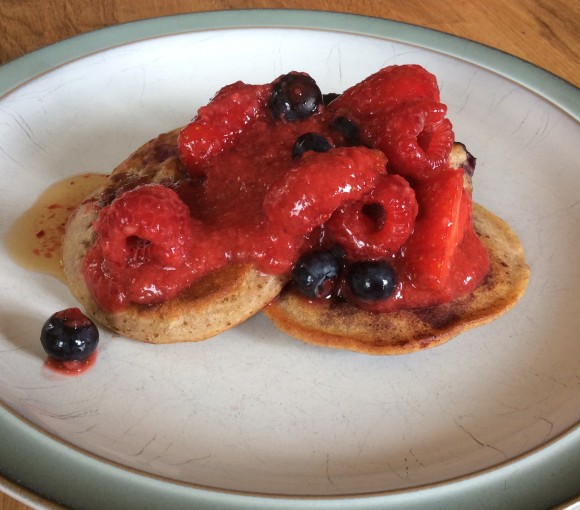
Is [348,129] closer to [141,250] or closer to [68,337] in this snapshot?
[141,250]

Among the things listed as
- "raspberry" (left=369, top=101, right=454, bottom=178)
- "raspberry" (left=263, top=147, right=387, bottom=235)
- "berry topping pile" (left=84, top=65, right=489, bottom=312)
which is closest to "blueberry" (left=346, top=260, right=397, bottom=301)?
"berry topping pile" (left=84, top=65, right=489, bottom=312)

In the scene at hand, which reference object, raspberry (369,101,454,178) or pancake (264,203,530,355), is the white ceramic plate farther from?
raspberry (369,101,454,178)

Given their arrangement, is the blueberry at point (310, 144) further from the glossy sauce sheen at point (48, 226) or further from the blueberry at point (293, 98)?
the glossy sauce sheen at point (48, 226)

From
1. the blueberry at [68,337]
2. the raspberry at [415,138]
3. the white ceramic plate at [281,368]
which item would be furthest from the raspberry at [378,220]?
the blueberry at [68,337]

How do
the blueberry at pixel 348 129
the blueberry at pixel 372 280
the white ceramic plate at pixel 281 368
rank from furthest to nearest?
1. the blueberry at pixel 348 129
2. the blueberry at pixel 372 280
3. the white ceramic plate at pixel 281 368

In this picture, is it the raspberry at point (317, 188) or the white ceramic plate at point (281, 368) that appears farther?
the raspberry at point (317, 188)

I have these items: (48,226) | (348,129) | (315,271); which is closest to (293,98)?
(348,129)
